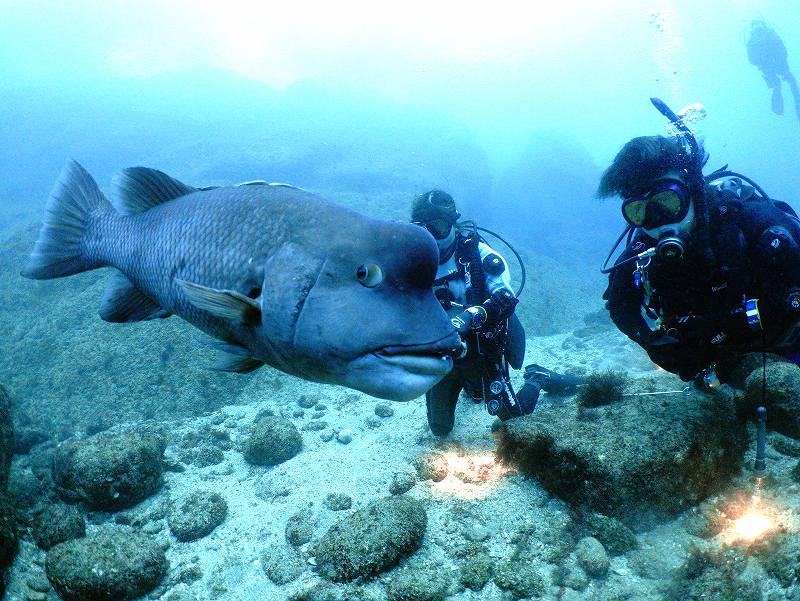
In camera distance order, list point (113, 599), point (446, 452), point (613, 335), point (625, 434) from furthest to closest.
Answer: point (613, 335)
point (446, 452)
point (625, 434)
point (113, 599)

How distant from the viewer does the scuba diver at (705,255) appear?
329cm

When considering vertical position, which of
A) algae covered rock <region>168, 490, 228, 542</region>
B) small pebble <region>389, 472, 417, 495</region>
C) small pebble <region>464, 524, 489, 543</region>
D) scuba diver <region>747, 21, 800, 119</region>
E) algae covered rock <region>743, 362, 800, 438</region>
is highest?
scuba diver <region>747, 21, 800, 119</region>

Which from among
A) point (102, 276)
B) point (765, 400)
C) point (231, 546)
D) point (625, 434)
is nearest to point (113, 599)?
point (231, 546)

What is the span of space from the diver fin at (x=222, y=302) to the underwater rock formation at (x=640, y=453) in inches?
113

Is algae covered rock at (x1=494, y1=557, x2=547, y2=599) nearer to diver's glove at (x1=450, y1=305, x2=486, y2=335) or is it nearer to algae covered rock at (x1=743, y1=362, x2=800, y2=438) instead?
diver's glove at (x1=450, y1=305, x2=486, y2=335)

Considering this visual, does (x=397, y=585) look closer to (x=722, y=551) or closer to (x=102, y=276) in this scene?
(x=722, y=551)

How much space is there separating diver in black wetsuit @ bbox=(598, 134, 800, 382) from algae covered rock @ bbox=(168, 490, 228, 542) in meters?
4.50

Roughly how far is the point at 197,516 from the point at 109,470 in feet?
3.50

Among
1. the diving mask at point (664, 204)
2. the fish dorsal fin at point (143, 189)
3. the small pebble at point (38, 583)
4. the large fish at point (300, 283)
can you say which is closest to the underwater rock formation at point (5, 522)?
the small pebble at point (38, 583)

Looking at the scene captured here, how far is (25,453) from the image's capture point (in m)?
5.64

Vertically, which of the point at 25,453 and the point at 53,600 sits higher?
the point at 53,600

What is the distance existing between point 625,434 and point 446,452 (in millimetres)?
2050

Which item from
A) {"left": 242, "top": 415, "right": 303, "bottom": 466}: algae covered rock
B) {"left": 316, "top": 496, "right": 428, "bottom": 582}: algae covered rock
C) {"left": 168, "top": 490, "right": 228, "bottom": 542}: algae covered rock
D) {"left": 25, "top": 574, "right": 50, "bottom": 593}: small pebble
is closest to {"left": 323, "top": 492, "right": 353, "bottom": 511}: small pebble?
{"left": 316, "top": 496, "right": 428, "bottom": 582}: algae covered rock

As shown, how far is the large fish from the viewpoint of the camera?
4.34ft
